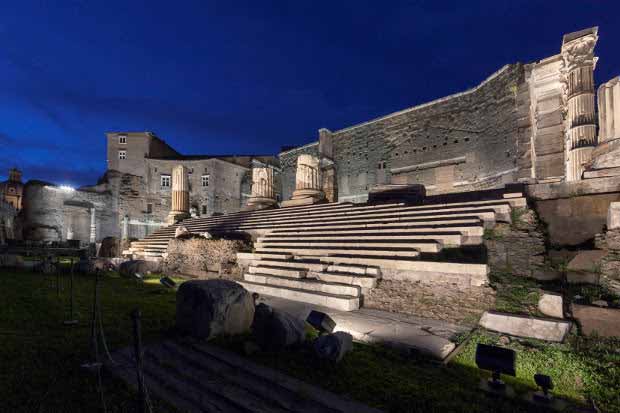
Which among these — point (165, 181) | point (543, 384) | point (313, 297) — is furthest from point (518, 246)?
point (165, 181)

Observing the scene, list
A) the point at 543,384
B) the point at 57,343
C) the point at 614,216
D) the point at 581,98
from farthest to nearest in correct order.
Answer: the point at 581,98, the point at 614,216, the point at 57,343, the point at 543,384

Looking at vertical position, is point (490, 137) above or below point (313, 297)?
above

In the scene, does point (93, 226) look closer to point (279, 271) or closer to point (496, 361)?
point (279, 271)

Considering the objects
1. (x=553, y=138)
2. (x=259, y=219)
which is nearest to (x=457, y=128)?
(x=553, y=138)

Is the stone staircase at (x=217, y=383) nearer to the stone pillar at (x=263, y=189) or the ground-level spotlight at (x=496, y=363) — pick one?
the ground-level spotlight at (x=496, y=363)

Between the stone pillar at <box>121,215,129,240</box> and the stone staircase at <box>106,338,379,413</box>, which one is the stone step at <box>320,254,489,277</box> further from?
the stone pillar at <box>121,215,129,240</box>

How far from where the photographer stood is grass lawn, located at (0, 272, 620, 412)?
2439 mm

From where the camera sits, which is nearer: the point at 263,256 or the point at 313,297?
the point at 313,297

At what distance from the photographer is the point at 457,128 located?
21.0 metres

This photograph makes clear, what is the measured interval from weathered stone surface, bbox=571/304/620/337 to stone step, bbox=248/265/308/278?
5000mm

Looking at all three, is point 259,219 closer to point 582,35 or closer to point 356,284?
point 356,284

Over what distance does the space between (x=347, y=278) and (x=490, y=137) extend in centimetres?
1812

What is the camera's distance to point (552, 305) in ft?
12.7

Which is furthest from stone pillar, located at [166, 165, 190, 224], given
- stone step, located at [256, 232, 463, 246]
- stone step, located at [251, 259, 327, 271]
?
stone step, located at [251, 259, 327, 271]
